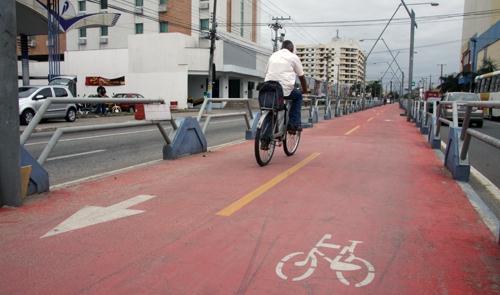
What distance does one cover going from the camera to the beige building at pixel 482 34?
66.6 m

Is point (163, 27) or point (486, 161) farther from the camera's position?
point (163, 27)

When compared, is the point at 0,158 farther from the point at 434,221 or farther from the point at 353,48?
the point at 353,48

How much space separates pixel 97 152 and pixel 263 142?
5.40 m

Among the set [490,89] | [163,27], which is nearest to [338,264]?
[490,89]

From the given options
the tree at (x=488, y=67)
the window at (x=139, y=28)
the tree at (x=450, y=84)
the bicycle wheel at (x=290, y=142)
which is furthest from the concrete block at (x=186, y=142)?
the tree at (x=450, y=84)

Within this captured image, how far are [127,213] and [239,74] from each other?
49.9 m

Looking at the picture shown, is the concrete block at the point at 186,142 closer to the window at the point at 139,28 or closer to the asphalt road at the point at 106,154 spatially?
the asphalt road at the point at 106,154

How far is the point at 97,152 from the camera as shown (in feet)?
37.7

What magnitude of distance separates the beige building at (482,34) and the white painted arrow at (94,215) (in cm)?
6723

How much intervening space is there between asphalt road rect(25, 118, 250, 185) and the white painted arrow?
2159mm

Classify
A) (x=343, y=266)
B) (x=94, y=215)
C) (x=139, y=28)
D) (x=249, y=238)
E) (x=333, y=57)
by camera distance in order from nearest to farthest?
(x=343, y=266) → (x=249, y=238) → (x=94, y=215) → (x=139, y=28) → (x=333, y=57)

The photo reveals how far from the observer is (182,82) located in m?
47.3

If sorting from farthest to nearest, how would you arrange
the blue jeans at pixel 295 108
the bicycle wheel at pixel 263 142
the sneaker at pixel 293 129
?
the sneaker at pixel 293 129 < the blue jeans at pixel 295 108 < the bicycle wheel at pixel 263 142

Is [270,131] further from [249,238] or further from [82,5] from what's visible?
[82,5]
